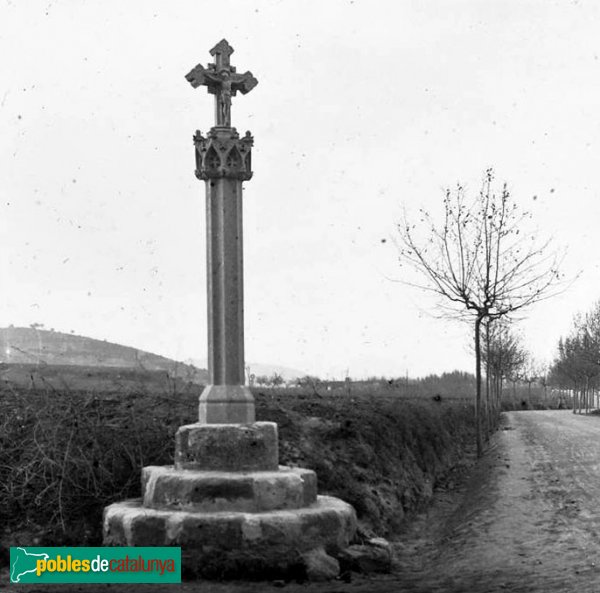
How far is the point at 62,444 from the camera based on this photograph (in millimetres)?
9164

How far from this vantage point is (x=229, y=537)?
23.7 feet

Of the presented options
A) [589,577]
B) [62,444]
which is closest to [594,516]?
[589,577]

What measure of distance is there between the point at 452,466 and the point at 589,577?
10.5 metres

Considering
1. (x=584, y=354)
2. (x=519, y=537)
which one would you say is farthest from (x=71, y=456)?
(x=584, y=354)

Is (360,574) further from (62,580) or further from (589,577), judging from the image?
(62,580)

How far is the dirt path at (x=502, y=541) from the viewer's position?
273 inches

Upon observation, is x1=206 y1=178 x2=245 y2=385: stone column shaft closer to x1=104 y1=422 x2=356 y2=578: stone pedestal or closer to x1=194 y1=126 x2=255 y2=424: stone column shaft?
x1=194 y1=126 x2=255 y2=424: stone column shaft

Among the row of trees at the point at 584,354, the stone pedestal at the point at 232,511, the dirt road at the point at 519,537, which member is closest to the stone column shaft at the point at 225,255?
the stone pedestal at the point at 232,511

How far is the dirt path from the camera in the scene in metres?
6.93

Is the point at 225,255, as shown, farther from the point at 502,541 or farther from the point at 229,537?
the point at 502,541

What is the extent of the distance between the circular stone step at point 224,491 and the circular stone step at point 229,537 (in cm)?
13

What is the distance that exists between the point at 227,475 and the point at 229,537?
0.68m

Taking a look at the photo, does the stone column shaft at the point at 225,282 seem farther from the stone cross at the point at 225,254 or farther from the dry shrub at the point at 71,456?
the dry shrub at the point at 71,456

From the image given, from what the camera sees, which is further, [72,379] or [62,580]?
[72,379]
